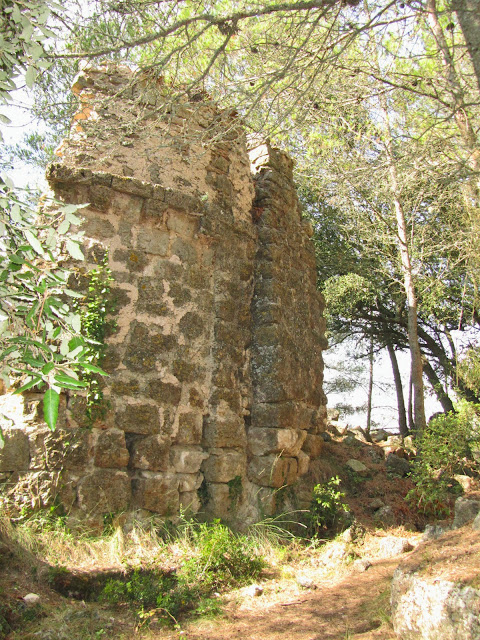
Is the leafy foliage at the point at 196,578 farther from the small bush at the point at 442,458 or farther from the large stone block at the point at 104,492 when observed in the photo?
the small bush at the point at 442,458

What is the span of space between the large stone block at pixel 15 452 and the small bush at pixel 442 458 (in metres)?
4.08

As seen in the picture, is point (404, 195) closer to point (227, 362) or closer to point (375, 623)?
point (227, 362)

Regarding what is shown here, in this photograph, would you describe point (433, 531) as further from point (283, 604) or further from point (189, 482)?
point (189, 482)

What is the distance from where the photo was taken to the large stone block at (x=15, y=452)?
422cm

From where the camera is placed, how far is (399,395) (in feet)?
47.0

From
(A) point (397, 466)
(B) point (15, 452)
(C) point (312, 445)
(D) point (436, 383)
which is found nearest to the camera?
(B) point (15, 452)

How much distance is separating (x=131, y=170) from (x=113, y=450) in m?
2.63

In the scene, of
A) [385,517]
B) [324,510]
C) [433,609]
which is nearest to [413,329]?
[385,517]

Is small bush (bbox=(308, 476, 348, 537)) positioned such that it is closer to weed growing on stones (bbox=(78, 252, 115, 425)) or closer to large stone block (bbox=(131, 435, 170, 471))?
large stone block (bbox=(131, 435, 170, 471))

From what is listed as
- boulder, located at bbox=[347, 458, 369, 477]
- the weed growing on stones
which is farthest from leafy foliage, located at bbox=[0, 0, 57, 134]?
boulder, located at bbox=[347, 458, 369, 477]

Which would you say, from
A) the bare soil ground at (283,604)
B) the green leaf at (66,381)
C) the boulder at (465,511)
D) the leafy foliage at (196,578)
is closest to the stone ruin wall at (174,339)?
the leafy foliage at (196,578)

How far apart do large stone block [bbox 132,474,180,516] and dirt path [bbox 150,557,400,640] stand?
41.0 inches

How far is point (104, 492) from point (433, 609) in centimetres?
267

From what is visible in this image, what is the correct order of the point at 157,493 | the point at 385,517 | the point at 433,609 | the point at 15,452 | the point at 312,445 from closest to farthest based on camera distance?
1. the point at 433,609
2. the point at 15,452
3. the point at 157,493
4. the point at 385,517
5. the point at 312,445
